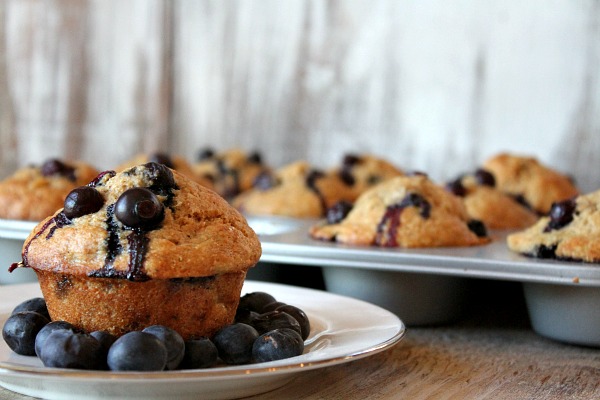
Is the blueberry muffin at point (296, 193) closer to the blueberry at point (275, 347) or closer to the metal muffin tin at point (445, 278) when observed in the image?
the metal muffin tin at point (445, 278)

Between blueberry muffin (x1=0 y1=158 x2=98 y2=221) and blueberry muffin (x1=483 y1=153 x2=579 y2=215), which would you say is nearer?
blueberry muffin (x1=0 y1=158 x2=98 y2=221)

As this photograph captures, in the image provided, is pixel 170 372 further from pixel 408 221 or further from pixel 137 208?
pixel 408 221

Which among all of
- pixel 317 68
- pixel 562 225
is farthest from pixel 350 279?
pixel 317 68

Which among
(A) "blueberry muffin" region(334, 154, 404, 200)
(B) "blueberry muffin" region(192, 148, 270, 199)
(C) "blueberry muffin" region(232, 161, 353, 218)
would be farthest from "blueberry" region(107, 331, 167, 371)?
(B) "blueberry muffin" region(192, 148, 270, 199)

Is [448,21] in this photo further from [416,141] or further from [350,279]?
[350,279]

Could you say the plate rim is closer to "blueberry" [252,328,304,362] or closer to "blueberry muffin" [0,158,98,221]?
"blueberry" [252,328,304,362]

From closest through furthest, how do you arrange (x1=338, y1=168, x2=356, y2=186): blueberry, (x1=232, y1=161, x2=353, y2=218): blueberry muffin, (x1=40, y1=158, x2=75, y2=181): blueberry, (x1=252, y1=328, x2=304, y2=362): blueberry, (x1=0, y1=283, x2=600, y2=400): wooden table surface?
(x1=252, y1=328, x2=304, y2=362): blueberry
(x1=0, y1=283, x2=600, y2=400): wooden table surface
(x1=40, y1=158, x2=75, y2=181): blueberry
(x1=232, y1=161, x2=353, y2=218): blueberry muffin
(x1=338, y1=168, x2=356, y2=186): blueberry

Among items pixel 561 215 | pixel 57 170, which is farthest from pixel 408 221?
pixel 57 170

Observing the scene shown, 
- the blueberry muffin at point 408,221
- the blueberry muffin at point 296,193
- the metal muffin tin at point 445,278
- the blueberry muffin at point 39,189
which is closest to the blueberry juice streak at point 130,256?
the metal muffin tin at point 445,278
